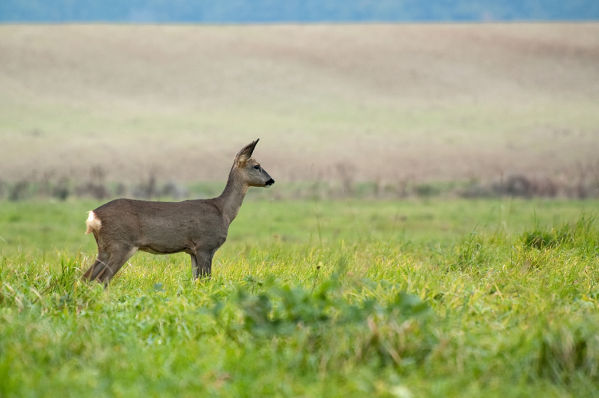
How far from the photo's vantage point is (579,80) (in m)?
61.9

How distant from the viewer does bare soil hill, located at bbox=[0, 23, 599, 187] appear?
4256 centimetres

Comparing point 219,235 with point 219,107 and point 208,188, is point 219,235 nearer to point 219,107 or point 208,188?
point 208,188

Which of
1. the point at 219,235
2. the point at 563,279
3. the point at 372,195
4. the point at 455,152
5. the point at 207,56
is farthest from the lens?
the point at 207,56

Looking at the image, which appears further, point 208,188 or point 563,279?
point 208,188

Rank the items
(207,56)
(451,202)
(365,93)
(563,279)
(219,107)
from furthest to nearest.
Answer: (207,56)
(365,93)
(219,107)
(451,202)
(563,279)

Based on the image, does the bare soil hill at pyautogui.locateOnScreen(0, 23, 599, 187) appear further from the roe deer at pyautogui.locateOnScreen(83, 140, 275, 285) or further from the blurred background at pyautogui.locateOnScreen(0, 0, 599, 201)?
the roe deer at pyautogui.locateOnScreen(83, 140, 275, 285)

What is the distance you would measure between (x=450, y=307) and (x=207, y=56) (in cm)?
6083

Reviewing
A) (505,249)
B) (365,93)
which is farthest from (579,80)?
(505,249)

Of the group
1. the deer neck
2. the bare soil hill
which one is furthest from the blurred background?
the deer neck

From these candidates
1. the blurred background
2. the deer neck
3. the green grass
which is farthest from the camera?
the blurred background

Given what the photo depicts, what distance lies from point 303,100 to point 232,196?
48664 millimetres

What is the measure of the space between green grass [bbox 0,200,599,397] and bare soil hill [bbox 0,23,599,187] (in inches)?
1039

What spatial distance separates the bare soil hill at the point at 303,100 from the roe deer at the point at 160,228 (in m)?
25.7

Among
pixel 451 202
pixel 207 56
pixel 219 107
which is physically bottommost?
pixel 451 202
